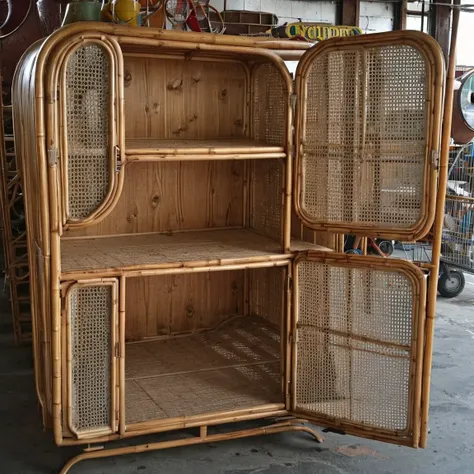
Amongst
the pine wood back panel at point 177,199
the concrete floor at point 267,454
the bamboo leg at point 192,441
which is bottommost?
the concrete floor at point 267,454

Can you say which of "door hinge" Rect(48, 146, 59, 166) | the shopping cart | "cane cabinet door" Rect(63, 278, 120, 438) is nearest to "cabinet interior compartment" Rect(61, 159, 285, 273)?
"cane cabinet door" Rect(63, 278, 120, 438)

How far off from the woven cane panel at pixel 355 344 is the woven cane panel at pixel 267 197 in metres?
0.43

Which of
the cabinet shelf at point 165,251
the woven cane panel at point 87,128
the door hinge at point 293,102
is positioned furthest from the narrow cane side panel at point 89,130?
the door hinge at point 293,102

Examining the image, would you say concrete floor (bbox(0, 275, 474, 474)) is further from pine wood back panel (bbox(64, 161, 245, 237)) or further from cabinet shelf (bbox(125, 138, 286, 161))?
cabinet shelf (bbox(125, 138, 286, 161))

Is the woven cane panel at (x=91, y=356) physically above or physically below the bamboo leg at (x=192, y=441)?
above

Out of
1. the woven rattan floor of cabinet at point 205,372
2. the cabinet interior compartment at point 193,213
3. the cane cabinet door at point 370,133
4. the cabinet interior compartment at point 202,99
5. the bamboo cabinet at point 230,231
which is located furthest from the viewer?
the cabinet interior compartment at point 202,99

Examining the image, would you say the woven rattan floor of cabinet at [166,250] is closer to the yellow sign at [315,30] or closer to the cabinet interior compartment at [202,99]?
the cabinet interior compartment at [202,99]

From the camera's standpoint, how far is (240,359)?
3717 mm

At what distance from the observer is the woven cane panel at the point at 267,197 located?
349 centimetres

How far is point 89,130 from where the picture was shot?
2.71 meters

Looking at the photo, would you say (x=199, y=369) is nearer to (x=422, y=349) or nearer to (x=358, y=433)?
(x=358, y=433)

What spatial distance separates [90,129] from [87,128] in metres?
0.01

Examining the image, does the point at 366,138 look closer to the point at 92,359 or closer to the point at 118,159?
the point at 118,159

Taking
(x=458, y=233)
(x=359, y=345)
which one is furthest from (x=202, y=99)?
(x=458, y=233)
